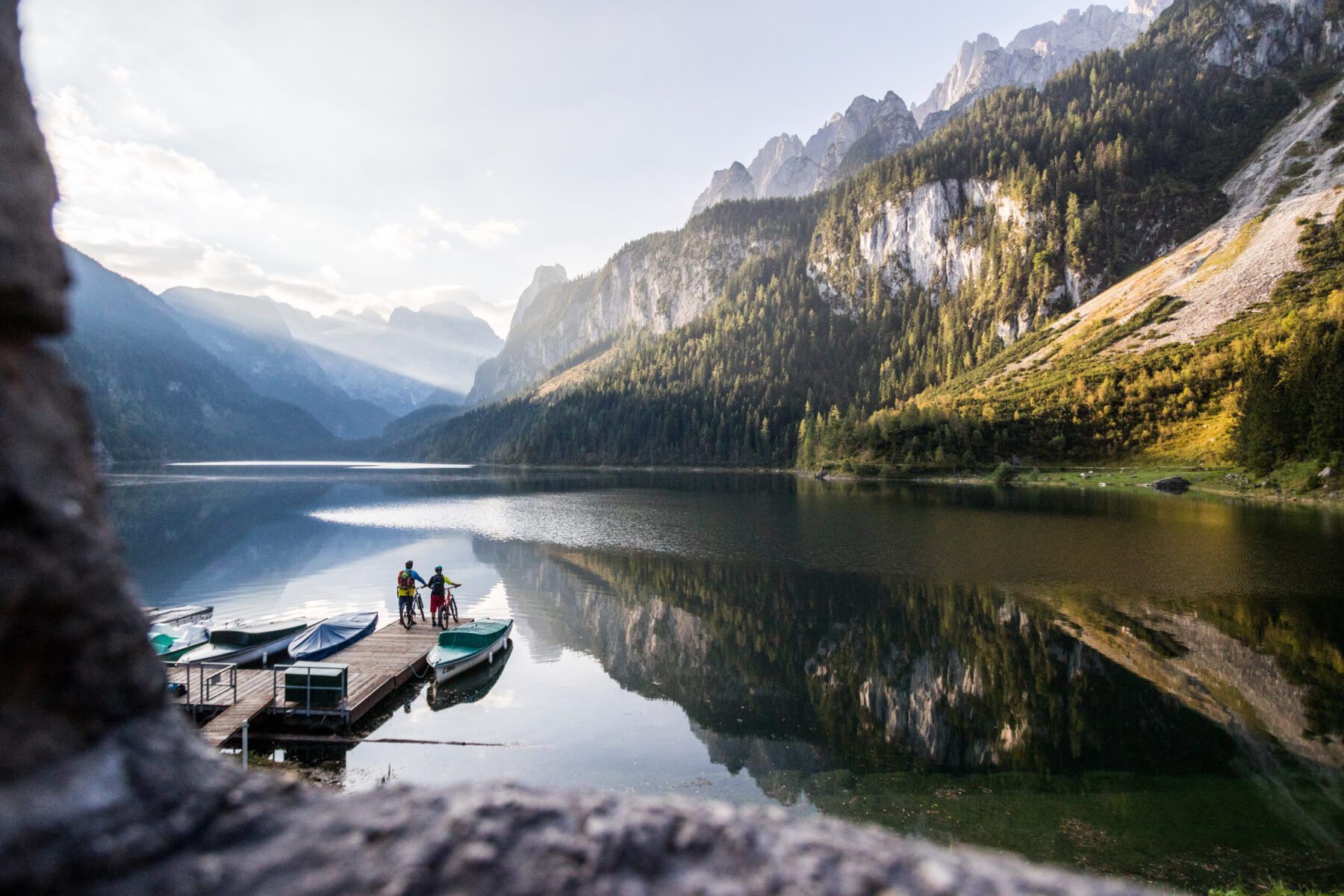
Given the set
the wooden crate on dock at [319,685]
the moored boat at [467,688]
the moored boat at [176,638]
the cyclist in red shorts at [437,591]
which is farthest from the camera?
the cyclist in red shorts at [437,591]

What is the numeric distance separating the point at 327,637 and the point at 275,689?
5402 mm

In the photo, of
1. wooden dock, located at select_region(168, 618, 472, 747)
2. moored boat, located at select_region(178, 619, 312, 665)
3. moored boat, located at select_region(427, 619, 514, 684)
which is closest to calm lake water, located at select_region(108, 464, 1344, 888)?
moored boat, located at select_region(427, 619, 514, 684)

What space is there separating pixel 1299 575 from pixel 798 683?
30.1m

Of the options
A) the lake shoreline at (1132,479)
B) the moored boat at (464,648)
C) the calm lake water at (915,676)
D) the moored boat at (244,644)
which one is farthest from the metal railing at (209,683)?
the lake shoreline at (1132,479)

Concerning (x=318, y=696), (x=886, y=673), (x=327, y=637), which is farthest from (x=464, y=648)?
(x=886, y=673)

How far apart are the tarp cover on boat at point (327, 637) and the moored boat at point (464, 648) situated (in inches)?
150

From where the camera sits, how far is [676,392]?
192 m

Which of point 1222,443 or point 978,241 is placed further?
point 978,241

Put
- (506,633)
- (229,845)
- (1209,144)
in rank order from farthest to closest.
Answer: (1209,144) < (506,633) < (229,845)

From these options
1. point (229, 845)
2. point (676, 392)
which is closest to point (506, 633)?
point (229, 845)

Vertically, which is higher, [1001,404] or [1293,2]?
[1293,2]

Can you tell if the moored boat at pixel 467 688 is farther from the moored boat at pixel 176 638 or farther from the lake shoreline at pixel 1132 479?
the lake shoreline at pixel 1132 479

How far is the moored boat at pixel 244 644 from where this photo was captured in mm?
22594

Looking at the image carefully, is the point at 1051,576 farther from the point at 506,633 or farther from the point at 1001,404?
the point at 1001,404
